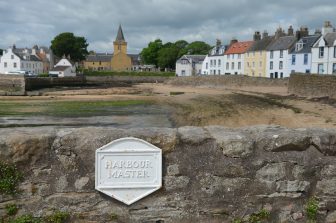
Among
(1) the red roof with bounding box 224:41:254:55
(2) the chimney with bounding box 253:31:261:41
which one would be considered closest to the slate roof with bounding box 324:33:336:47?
(1) the red roof with bounding box 224:41:254:55

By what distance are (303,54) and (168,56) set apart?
56074mm

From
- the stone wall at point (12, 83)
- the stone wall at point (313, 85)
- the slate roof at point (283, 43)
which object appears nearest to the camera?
the stone wall at point (313, 85)

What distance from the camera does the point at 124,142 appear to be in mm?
3908

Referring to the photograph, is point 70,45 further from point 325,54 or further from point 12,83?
point 325,54

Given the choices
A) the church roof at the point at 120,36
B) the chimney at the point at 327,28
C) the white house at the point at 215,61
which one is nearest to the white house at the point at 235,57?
the white house at the point at 215,61

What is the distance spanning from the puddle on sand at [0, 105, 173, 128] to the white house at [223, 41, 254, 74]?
5952 cm

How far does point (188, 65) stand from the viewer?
104 metres

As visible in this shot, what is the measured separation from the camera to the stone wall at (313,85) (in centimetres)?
3925

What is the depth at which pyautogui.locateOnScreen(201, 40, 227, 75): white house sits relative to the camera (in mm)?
91625

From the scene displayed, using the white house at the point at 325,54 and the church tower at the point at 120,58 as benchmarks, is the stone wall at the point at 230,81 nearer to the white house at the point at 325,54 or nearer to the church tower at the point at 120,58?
the white house at the point at 325,54

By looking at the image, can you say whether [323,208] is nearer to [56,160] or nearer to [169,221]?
[169,221]

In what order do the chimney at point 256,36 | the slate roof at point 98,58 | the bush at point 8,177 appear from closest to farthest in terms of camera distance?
1. the bush at point 8,177
2. the chimney at point 256,36
3. the slate roof at point 98,58

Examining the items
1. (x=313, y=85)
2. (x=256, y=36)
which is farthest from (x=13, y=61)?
(x=313, y=85)

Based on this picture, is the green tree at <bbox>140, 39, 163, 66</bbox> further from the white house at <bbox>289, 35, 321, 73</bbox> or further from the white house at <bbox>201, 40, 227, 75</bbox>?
the white house at <bbox>289, 35, 321, 73</bbox>
